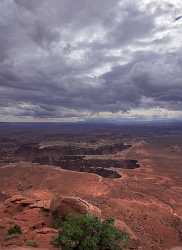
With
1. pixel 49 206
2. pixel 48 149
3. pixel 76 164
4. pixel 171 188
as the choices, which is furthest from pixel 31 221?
pixel 48 149

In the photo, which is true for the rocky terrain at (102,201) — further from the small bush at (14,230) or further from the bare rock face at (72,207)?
the small bush at (14,230)

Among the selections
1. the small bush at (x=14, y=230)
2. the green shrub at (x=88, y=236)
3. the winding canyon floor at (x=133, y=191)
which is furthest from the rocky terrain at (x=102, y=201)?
the green shrub at (x=88, y=236)

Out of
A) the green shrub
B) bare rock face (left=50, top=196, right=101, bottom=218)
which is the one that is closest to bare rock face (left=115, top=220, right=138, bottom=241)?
bare rock face (left=50, top=196, right=101, bottom=218)

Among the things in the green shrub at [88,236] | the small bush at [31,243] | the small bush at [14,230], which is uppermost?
the green shrub at [88,236]

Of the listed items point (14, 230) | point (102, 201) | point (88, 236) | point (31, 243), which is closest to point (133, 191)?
point (102, 201)

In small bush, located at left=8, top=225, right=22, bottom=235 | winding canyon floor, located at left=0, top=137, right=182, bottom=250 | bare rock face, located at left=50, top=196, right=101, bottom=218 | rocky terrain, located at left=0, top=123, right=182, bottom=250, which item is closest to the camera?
small bush, located at left=8, top=225, right=22, bottom=235

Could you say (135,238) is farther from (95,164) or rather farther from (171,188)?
(95,164)

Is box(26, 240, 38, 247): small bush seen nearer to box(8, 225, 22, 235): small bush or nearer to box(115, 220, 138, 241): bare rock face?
box(8, 225, 22, 235): small bush
